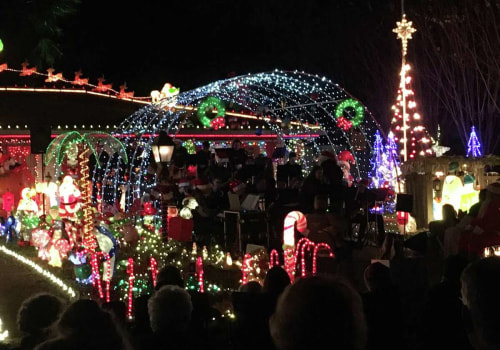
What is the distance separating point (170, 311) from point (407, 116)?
57.0 ft

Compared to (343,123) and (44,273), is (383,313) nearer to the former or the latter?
(44,273)

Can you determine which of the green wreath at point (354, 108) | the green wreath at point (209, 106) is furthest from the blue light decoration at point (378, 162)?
the green wreath at point (209, 106)

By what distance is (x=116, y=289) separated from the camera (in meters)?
9.69

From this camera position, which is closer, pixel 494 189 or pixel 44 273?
pixel 494 189

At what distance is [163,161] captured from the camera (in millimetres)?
12555

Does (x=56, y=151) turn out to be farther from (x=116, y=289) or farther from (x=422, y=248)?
(x=422, y=248)

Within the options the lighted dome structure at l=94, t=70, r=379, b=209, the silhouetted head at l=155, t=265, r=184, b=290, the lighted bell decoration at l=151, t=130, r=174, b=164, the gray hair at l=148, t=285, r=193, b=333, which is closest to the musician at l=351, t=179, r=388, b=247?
the lighted dome structure at l=94, t=70, r=379, b=209

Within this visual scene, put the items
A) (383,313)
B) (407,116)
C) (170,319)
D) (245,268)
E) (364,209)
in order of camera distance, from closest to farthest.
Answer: (170,319) < (383,313) < (245,268) < (364,209) < (407,116)

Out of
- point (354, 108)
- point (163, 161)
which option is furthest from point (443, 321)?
point (354, 108)

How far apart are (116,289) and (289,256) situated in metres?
2.58

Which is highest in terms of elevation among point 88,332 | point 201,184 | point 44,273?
point 201,184

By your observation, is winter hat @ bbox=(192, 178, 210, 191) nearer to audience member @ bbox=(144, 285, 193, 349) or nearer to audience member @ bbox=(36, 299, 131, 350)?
audience member @ bbox=(144, 285, 193, 349)

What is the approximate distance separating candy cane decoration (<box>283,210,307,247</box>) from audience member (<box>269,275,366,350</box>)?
700 cm

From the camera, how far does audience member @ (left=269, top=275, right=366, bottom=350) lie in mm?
2273
